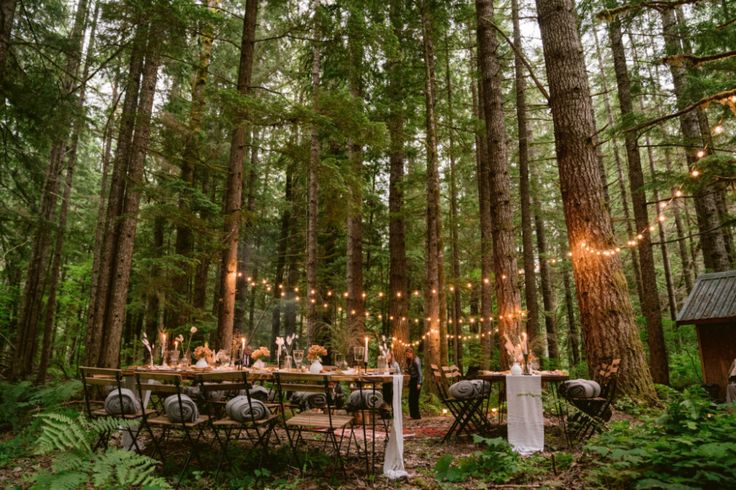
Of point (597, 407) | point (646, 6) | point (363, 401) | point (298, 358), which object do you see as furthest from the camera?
point (298, 358)

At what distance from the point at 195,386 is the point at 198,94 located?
9229mm

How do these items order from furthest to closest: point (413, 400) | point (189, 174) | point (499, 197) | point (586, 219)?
point (189, 174)
point (499, 197)
point (413, 400)
point (586, 219)

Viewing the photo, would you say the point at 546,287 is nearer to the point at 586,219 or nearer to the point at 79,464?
the point at 586,219

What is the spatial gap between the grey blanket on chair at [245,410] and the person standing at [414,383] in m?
4.84

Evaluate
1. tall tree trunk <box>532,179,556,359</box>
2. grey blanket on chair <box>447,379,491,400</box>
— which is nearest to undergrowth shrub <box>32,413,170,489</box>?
grey blanket on chair <box>447,379,491,400</box>

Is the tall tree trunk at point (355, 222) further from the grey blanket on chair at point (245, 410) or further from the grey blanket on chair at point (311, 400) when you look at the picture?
the grey blanket on chair at point (245, 410)

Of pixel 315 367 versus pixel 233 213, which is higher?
pixel 233 213

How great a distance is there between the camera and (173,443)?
576 cm

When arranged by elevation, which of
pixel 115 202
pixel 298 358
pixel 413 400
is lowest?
pixel 413 400

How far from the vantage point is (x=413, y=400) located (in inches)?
344

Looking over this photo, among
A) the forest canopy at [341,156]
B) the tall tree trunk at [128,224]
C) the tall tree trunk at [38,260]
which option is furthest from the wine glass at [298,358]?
the tall tree trunk at [38,260]

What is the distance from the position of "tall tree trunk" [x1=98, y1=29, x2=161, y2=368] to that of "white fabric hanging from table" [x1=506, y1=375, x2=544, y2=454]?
686cm

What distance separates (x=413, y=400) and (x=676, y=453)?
6.11 metres

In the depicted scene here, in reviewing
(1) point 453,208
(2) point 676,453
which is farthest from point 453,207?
(2) point 676,453
